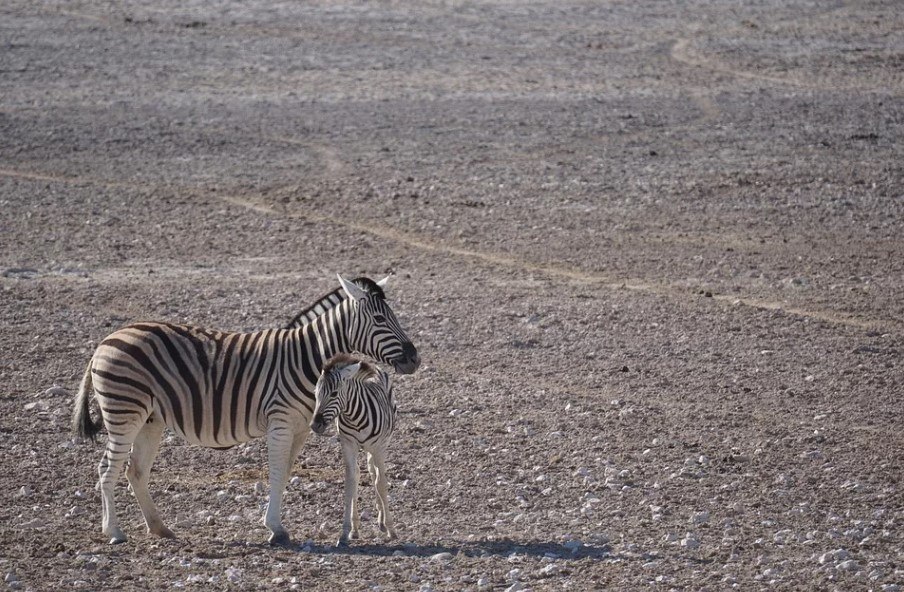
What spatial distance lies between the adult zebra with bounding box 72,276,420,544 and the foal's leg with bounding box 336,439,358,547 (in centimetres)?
35

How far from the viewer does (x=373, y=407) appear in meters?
9.00

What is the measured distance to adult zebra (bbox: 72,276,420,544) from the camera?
8.87 meters

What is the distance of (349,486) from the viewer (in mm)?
8859

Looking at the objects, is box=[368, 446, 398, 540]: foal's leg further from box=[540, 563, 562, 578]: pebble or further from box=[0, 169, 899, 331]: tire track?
box=[0, 169, 899, 331]: tire track

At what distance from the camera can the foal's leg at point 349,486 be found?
878 cm

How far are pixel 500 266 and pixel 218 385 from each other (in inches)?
313

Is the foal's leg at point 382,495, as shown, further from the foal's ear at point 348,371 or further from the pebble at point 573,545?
the pebble at point 573,545

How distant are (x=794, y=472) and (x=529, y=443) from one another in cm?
209

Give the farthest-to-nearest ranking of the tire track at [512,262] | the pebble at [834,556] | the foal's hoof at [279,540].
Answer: the tire track at [512,262]
the foal's hoof at [279,540]
the pebble at [834,556]

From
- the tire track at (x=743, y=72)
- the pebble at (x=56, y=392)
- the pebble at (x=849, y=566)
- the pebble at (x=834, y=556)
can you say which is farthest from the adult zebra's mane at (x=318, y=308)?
the tire track at (x=743, y=72)

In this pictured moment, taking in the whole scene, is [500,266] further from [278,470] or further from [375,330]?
[278,470]

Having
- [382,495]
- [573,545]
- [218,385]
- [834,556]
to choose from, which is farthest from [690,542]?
[218,385]

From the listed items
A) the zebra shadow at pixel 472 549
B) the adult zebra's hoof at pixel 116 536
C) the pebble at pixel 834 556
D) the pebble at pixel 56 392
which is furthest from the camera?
the pebble at pixel 56 392

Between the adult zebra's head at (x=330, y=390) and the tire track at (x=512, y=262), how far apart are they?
7057 mm
